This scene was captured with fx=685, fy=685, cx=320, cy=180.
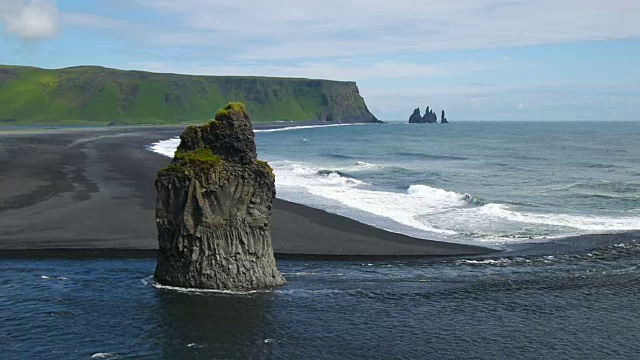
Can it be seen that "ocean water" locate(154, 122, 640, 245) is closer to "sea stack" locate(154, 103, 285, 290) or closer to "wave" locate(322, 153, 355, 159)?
"wave" locate(322, 153, 355, 159)

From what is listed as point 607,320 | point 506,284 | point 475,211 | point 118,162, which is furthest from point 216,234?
point 118,162

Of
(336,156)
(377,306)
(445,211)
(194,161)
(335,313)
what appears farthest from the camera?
(336,156)

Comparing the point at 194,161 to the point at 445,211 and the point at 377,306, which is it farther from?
the point at 445,211

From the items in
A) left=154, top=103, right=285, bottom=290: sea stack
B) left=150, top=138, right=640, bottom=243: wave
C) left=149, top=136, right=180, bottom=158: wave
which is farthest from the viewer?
left=149, top=136, right=180, bottom=158: wave

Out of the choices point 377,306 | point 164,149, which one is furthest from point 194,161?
point 164,149

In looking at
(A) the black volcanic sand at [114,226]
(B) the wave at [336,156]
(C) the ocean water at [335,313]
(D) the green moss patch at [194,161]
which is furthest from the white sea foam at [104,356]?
(B) the wave at [336,156]

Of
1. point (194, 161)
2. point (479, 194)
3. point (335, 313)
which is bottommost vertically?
point (335, 313)

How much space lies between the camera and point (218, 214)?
30.2m

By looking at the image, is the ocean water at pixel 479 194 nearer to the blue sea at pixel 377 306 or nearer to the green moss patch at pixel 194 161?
the blue sea at pixel 377 306

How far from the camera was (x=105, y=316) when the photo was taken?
84.0 feet

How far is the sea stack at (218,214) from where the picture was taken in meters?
29.7

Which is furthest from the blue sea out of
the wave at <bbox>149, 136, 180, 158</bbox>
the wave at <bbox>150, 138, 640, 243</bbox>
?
the wave at <bbox>149, 136, 180, 158</bbox>

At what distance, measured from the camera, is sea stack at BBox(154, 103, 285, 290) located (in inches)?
1170

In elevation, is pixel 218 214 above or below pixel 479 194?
above
